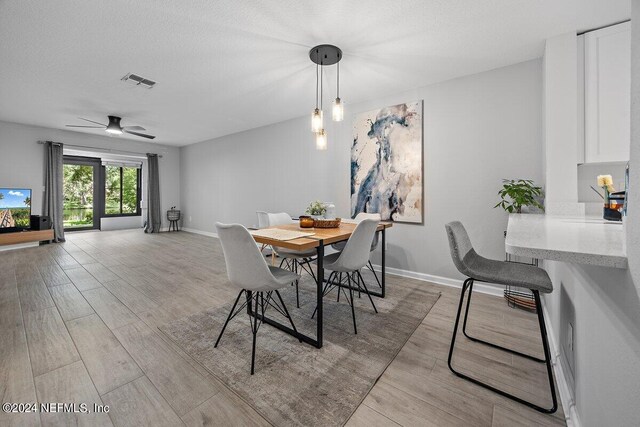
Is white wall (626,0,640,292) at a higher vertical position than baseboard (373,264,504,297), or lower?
higher

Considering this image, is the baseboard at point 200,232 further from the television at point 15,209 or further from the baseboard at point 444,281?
the baseboard at point 444,281

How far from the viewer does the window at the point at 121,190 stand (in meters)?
7.39

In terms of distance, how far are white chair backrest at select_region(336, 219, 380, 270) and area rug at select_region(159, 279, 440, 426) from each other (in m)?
0.56

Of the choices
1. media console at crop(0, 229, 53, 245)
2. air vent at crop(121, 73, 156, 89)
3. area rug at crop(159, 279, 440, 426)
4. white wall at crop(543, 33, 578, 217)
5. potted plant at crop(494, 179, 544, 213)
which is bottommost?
area rug at crop(159, 279, 440, 426)

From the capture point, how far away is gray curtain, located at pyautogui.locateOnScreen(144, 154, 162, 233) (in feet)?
23.5

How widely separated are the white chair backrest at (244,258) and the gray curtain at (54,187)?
6.37m

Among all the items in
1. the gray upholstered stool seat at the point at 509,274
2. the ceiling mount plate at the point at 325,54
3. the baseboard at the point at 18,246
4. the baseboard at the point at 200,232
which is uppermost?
the ceiling mount plate at the point at 325,54

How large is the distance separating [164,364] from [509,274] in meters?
2.18

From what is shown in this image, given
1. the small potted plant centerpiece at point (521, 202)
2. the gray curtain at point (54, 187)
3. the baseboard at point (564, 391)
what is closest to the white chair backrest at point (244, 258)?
the baseboard at point (564, 391)

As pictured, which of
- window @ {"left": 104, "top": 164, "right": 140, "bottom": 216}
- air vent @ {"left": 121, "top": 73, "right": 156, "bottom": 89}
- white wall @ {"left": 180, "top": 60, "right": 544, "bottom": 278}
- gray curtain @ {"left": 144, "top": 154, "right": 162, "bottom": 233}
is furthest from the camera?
window @ {"left": 104, "top": 164, "right": 140, "bottom": 216}

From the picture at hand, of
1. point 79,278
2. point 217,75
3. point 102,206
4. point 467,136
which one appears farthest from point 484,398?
point 102,206

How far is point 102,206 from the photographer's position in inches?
287

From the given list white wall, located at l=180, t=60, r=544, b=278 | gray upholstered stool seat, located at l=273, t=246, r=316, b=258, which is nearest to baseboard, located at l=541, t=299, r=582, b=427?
white wall, located at l=180, t=60, r=544, b=278

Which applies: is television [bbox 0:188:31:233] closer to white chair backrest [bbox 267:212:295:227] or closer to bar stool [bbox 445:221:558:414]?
white chair backrest [bbox 267:212:295:227]
